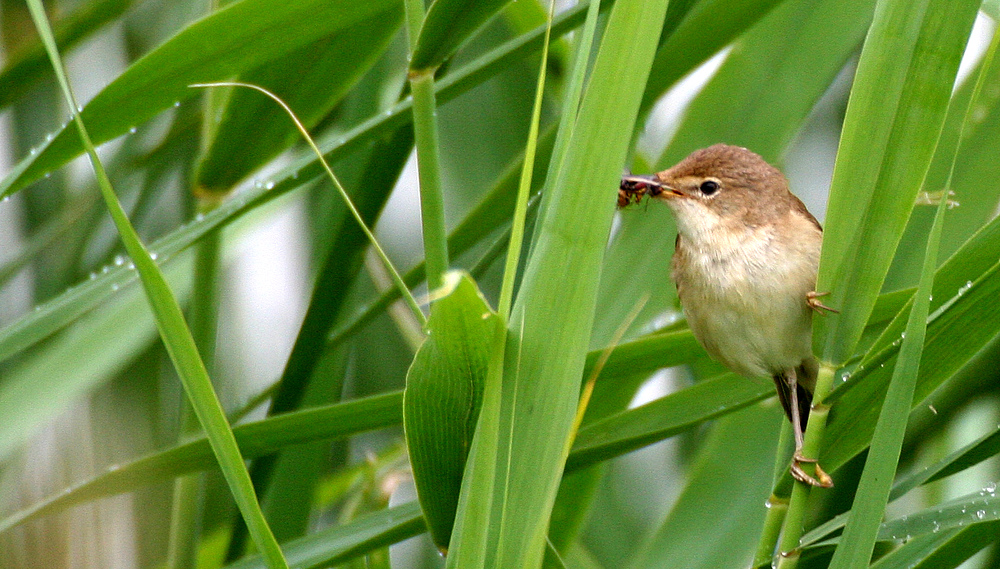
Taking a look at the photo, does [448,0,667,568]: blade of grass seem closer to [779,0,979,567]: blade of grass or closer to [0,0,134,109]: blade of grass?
[779,0,979,567]: blade of grass

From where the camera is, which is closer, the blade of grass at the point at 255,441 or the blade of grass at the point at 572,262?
the blade of grass at the point at 572,262

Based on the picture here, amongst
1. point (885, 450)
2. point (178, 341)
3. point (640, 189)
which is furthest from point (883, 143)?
point (640, 189)

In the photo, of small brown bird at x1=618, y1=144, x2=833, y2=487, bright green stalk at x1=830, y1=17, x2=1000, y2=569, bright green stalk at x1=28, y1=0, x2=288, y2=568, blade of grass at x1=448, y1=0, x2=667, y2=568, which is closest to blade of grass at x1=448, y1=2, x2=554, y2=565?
blade of grass at x1=448, y1=0, x2=667, y2=568

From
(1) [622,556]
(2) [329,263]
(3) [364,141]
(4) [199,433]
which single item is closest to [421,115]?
(3) [364,141]

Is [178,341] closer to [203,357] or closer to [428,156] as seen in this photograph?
[428,156]

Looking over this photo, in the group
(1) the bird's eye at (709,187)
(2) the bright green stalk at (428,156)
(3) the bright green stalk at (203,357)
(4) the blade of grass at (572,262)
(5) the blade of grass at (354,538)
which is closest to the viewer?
(4) the blade of grass at (572,262)

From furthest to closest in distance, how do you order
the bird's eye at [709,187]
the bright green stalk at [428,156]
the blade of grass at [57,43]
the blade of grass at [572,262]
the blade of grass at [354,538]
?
the blade of grass at [57,43] → the bird's eye at [709,187] → the blade of grass at [354,538] → the bright green stalk at [428,156] → the blade of grass at [572,262]

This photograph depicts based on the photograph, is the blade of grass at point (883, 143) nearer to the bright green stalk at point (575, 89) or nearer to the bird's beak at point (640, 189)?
the bright green stalk at point (575, 89)

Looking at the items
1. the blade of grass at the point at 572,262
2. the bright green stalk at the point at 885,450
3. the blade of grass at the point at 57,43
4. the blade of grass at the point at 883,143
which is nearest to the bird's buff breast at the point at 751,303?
the blade of grass at the point at 883,143
